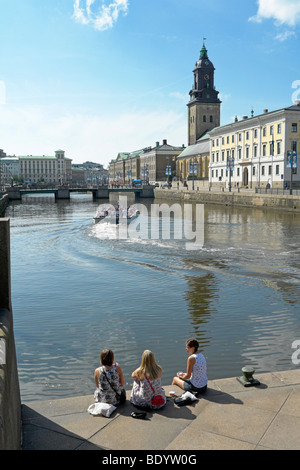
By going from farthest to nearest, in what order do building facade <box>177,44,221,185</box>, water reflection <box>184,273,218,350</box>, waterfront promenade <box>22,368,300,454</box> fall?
building facade <box>177,44,221,185</box> → water reflection <box>184,273,218,350</box> → waterfront promenade <box>22,368,300,454</box>

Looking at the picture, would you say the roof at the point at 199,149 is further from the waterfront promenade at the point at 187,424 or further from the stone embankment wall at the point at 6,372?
the stone embankment wall at the point at 6,372

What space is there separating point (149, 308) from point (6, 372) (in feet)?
29.4

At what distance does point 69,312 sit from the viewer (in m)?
13.1

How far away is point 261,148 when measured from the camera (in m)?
71.9

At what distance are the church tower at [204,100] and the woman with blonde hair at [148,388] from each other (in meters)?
131

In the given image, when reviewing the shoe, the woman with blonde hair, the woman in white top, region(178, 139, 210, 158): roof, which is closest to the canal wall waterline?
region(178, 139, 210, 158): roof

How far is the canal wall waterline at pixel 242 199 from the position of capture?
46.7 metres

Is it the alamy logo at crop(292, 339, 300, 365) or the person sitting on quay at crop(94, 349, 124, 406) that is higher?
the person sitting on quay at crop(94, 349, 124, 406)

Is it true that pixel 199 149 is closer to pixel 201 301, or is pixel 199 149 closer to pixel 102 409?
pixel 201 301

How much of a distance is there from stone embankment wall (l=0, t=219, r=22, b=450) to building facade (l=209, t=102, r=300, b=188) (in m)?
56.1

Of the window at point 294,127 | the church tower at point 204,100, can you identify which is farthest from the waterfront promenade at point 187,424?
the church tower at point 204,100

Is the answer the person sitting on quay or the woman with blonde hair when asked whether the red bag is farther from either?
the person sitting on quay

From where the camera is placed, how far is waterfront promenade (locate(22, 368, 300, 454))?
5.07 meters

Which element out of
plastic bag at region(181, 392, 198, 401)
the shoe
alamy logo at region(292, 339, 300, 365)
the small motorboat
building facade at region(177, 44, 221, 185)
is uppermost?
building facade at region(177, 44, 221, 185)
